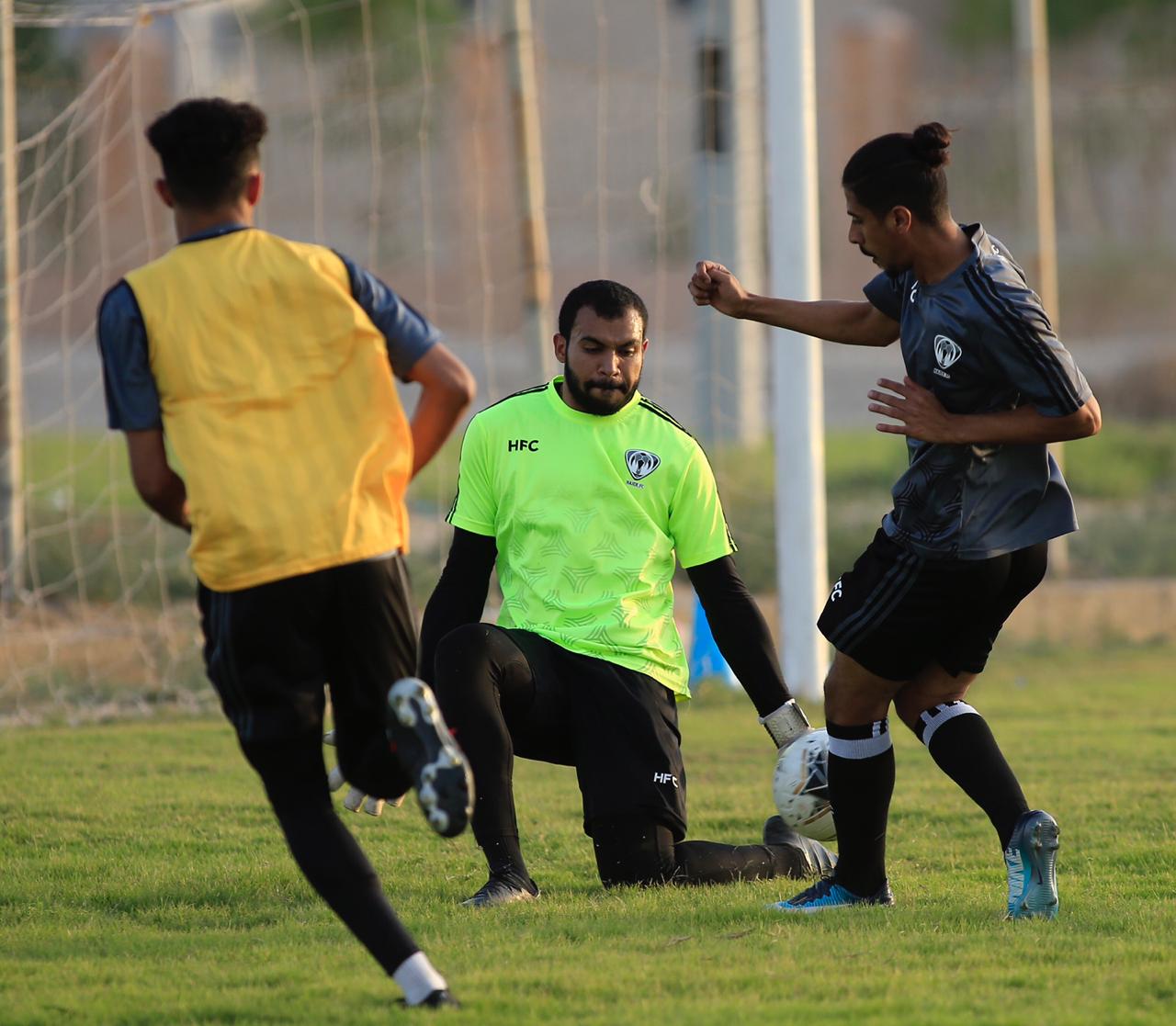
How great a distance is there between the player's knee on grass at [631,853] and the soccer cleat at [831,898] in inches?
16.8

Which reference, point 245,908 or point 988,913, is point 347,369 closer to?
point 245,908

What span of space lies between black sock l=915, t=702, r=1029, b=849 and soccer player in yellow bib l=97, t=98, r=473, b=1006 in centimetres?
164

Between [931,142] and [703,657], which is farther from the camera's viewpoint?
[703,657]

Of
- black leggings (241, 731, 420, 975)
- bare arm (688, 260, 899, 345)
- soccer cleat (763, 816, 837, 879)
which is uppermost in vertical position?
bare arm (688, 260, 899, 345)

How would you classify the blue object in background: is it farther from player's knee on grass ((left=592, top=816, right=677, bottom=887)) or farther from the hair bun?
the hair bun

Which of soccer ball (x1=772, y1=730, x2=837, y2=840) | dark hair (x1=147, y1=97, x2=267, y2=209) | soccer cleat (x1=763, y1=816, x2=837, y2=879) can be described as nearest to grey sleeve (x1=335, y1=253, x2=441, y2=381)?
dark hair (x1=147, y1=97, x2=267, y2=209)

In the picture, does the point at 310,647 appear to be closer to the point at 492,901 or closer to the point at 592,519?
the point at 492,901

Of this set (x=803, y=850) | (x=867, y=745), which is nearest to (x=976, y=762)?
(x=867, y=745)

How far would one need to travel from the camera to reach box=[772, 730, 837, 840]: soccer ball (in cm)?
487

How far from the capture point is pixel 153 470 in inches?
139

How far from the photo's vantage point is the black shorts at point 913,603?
14.2 ft

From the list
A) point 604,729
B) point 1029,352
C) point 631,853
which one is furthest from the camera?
point 604,729

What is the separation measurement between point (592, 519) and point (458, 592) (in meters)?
0.44

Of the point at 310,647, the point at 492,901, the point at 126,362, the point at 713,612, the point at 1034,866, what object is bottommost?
the point at 492,901
